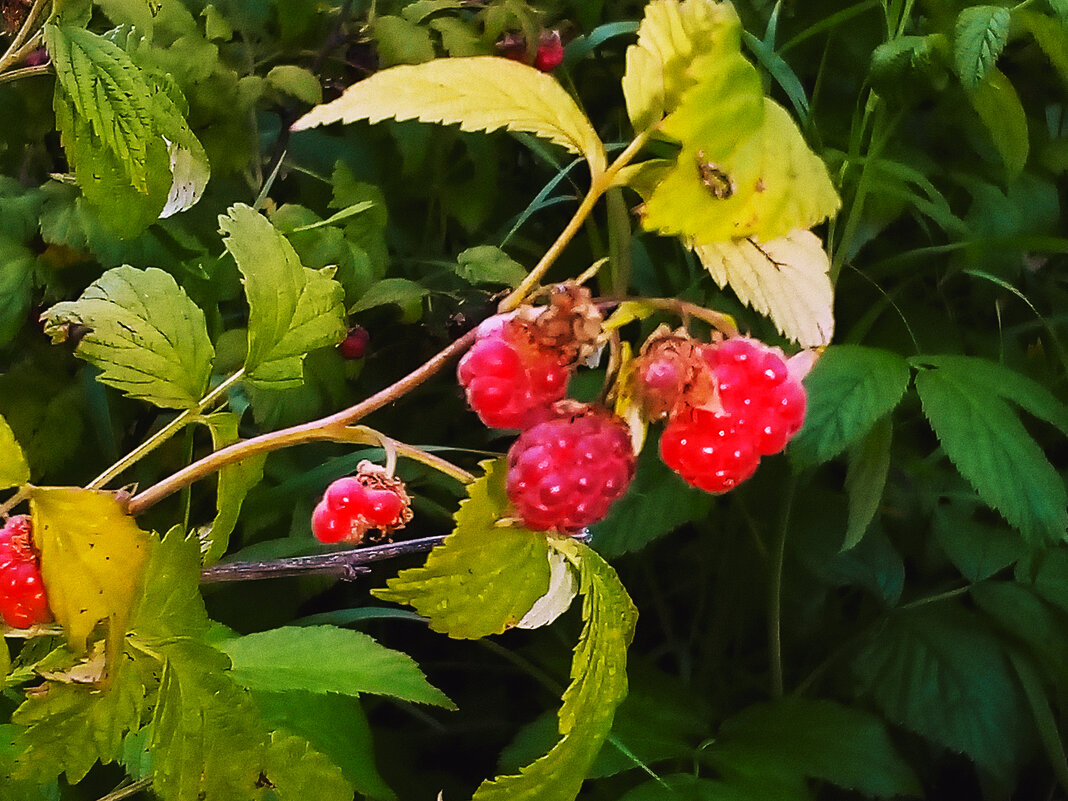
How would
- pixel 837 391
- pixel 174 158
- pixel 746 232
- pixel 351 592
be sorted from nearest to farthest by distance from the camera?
pixel 746 232, pixel 174 158, pixel 837 391, pixel 351 592

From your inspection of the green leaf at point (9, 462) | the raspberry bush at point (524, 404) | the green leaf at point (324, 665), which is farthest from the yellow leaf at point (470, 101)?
the green leaf at point (324, 665)

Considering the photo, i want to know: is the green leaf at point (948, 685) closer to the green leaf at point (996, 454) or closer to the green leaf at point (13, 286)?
the green leaf at point (996, 454)

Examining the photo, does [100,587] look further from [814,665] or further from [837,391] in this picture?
[814,665]

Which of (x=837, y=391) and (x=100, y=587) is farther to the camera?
(x=837, y=391)

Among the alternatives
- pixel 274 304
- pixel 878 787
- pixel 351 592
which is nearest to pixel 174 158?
pixel 274 304

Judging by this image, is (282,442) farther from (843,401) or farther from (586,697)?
(843,401)
